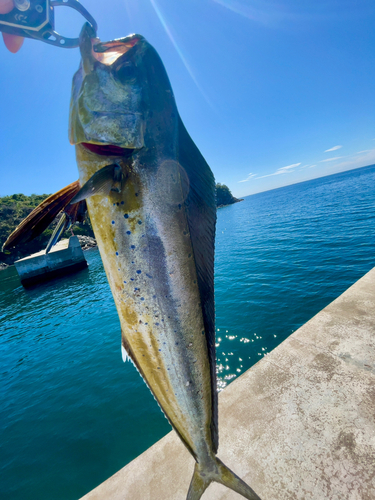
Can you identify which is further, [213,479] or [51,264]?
[51,264]

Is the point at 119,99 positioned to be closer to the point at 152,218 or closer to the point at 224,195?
the point at 152,218

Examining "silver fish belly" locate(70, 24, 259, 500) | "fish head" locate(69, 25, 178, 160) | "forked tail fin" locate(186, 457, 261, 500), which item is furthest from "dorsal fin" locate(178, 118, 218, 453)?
"forked tail fin" locate(186, 457, 261, 500)

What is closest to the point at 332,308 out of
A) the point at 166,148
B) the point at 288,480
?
the point at 288,480

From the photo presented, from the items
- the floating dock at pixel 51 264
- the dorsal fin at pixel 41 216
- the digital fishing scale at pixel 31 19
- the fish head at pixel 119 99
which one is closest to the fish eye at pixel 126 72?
the fish head at pixel 119 99

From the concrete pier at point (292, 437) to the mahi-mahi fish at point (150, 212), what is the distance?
1.27 m

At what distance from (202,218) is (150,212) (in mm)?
500

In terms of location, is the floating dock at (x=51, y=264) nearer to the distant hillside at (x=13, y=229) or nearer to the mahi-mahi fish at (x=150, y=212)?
the distant hillside at (x=13, y=229)

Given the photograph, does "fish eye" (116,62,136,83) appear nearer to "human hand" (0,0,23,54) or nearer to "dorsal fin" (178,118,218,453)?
"dorsal fin" (178,118,218,453)

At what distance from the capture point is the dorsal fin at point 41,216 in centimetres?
160

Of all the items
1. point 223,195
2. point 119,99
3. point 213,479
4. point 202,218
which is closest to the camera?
point 119,99

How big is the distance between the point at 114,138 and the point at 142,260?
90cm

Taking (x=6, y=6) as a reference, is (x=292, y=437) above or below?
below

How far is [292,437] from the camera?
9.30 feet

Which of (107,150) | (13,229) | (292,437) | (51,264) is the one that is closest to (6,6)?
(107,150)
